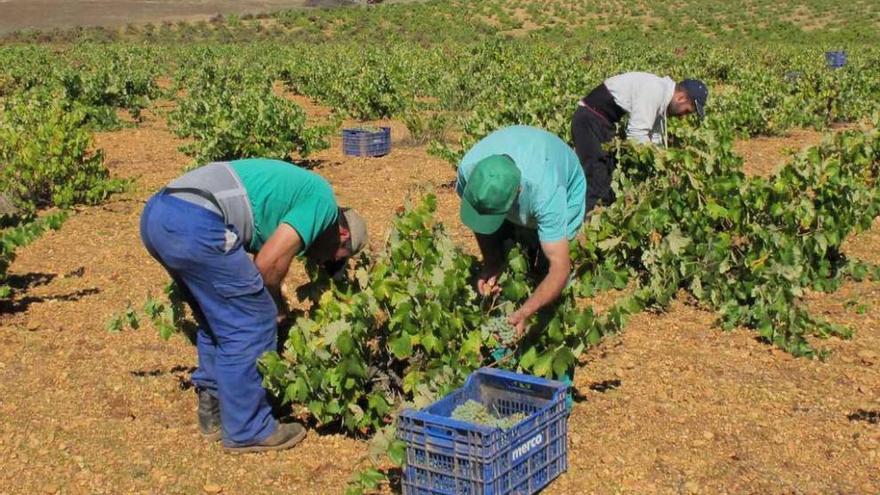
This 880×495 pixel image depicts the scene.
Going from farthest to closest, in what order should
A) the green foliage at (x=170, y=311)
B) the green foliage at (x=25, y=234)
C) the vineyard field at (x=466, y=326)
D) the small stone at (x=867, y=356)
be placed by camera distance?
1. the green foliage at (x=25, y=234)
2. the small stone at (x=867, y=356)
3. the green foliage at (x=170, y=311)
4. the vineyard field at (x=466, y=326)

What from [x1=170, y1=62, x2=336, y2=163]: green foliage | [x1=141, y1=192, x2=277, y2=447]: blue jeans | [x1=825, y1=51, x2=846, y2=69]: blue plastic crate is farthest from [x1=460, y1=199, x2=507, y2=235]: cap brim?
[x1=825, y1=51, x2=846, y2=69]: blue plastic crate

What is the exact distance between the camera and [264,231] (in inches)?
159

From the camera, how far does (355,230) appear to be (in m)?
4.25

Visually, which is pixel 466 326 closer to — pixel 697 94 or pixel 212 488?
pixel 212 488

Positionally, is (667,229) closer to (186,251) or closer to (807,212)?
(807,212)

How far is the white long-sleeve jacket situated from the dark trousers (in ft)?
0.58

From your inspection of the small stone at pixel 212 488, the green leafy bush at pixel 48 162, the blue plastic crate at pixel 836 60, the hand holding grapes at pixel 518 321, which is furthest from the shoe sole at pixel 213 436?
the blue plastic crate at pixel 836 60

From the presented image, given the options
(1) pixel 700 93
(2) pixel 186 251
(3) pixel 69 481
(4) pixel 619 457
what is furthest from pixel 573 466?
(1) pixel 700 93

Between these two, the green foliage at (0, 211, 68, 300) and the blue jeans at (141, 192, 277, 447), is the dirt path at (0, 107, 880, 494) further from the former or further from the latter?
Result: the green foliage at (0, 211, 68, 300)

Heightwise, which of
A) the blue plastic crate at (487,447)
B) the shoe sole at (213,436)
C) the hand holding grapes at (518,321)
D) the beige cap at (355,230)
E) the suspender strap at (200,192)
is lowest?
the shoe sole at (213,436)

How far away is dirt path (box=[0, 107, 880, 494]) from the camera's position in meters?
4.13

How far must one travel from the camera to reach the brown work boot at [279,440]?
14.3 feet

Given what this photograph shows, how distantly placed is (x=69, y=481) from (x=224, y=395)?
2.26 ft

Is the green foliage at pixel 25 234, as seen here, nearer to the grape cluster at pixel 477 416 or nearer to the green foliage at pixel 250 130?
the grape cluster at pixel 477 416
